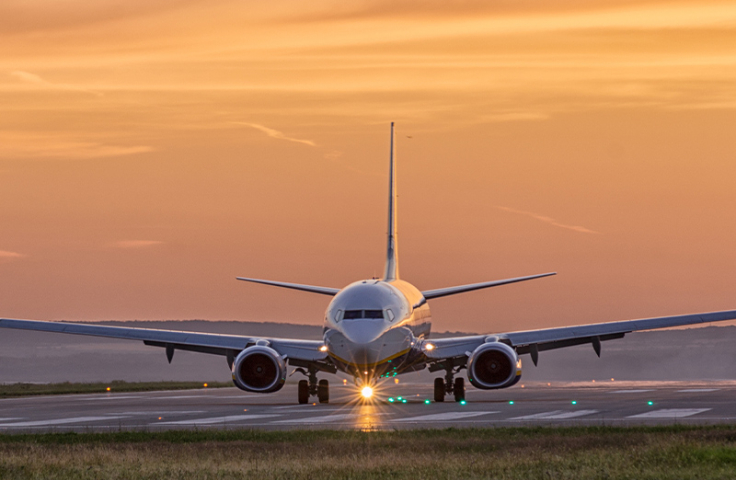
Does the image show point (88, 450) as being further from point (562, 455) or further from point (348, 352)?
point (348, 352)

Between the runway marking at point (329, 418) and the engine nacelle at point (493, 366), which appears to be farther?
the engine nacelle at point (493, 366)

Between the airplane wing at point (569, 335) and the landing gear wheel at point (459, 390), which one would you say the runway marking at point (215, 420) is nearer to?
the landing gear wheel at point (459, 390)

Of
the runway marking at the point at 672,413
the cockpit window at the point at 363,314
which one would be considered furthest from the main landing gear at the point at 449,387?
the runway marking at the point at 672,413

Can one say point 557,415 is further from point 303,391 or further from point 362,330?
point 303,391

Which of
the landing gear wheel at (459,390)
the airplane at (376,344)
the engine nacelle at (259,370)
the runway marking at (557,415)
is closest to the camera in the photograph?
the runway marking at (557,415)

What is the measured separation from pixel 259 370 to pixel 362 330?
4567 millimetres

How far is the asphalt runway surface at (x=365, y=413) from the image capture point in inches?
1204

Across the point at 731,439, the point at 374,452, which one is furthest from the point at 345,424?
the point at 731,439

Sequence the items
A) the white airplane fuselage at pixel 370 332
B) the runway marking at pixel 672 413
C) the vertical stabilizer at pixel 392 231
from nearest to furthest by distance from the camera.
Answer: the runway marking at pixel 672 413
the white airplane fuselage at pixel 370 332
the vertical stabilizer at pixel 392 231

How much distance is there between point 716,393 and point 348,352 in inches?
676

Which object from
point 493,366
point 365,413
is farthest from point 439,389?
point 365,413

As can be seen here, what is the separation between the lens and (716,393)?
47781mm

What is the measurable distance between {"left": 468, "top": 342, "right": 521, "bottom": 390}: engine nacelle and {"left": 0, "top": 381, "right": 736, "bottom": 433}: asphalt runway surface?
0.91 m

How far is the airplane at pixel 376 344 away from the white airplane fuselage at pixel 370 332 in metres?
0.03
